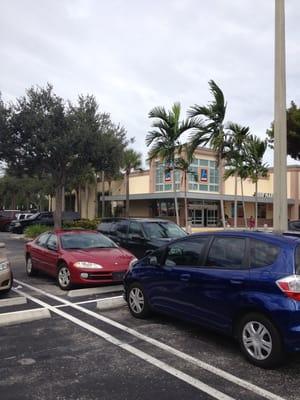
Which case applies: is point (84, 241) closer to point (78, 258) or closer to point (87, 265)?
point (78, 258)

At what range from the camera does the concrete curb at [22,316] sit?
21.0 feet

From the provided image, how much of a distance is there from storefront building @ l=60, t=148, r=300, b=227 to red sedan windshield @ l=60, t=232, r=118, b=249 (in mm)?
25414

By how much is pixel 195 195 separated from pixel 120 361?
3244 cm

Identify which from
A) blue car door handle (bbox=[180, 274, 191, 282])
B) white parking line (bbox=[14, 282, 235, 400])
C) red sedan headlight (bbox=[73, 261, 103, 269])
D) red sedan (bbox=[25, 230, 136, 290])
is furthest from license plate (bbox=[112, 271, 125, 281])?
blue car door handle (bbox=[180, 274, 191, 282])

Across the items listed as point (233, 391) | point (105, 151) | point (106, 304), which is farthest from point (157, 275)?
point (105, 151)

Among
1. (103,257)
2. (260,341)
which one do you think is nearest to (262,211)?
(103,257)

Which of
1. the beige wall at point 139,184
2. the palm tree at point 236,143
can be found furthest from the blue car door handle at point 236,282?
the beige wall at point 139,184

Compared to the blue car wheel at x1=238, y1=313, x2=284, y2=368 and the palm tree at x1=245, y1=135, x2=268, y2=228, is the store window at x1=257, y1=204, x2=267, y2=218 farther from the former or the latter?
the blue car wheel at x1=238, y1=313, x2=284, y2=368

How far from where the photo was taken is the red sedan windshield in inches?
390

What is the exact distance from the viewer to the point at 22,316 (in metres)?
6.61

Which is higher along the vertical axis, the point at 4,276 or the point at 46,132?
the point at 46,132

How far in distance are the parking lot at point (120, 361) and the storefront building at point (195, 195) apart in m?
29.4

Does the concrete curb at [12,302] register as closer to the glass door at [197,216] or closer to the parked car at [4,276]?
the parked car at [4,276]

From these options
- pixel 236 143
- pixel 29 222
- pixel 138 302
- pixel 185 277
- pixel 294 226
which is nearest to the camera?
pixel 185 277
